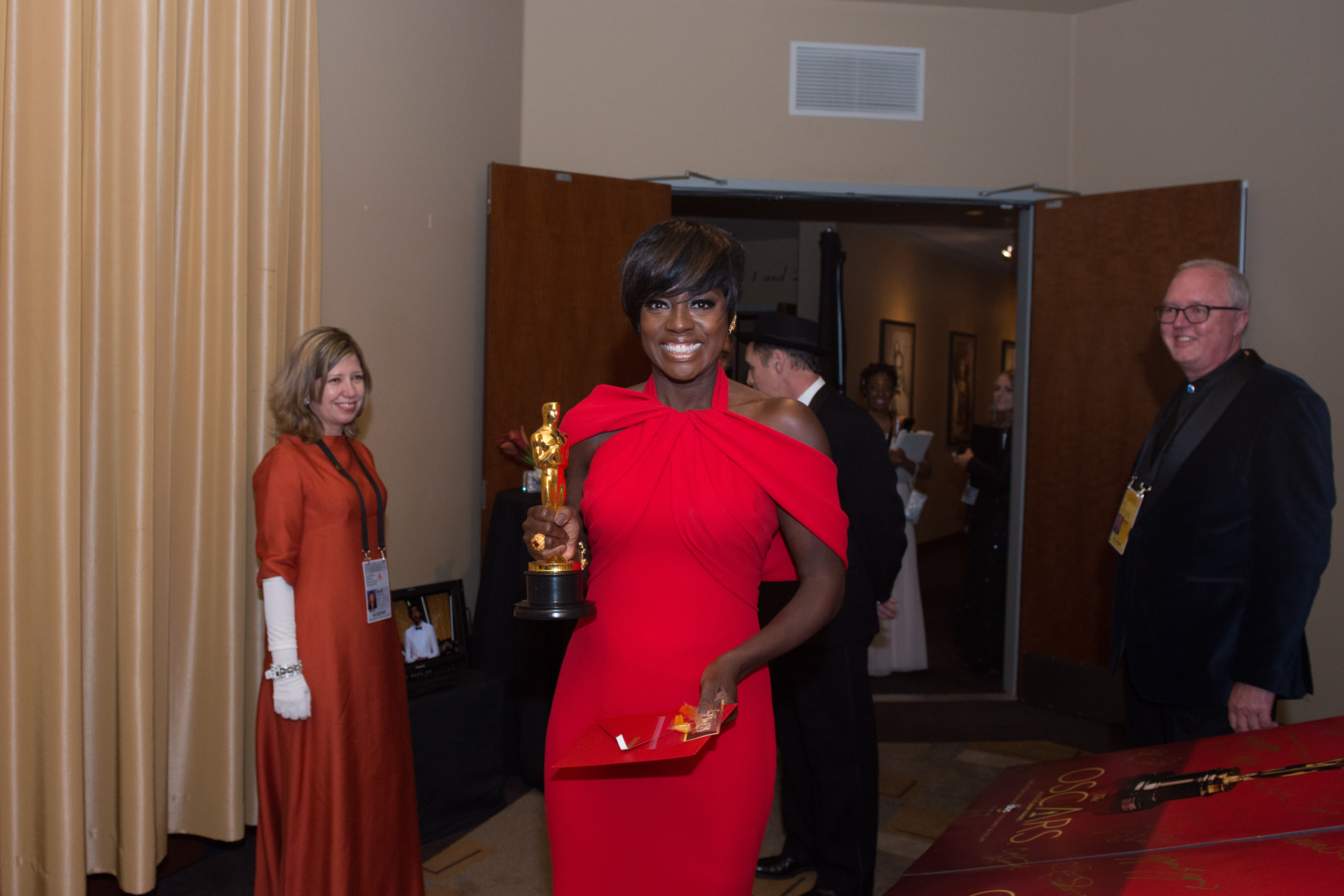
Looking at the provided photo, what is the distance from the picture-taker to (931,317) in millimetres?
10078

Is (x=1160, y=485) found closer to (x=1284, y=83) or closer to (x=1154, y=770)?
(x=1154, y=770)

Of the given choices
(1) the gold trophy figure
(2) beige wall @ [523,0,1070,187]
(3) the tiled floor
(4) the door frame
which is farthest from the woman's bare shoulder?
(2) beige wall @ [523,0,1070,187]

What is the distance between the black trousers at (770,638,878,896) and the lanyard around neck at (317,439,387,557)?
1.21 metres

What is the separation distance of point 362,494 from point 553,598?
1199 millimetres

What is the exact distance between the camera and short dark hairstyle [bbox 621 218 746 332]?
1449 millimetres

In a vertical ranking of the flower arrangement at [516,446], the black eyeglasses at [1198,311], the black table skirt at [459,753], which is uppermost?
the black eyeglasses at [1198,311]

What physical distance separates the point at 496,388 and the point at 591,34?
6.03 ft

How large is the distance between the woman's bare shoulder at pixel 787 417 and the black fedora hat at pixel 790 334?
4.33 ft

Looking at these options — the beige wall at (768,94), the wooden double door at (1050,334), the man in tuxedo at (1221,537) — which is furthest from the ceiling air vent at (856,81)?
the man in tuxedo at (1221,537)

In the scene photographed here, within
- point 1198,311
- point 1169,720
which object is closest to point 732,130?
point 1198,311

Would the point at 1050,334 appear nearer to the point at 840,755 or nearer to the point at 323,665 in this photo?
the point at 840,755

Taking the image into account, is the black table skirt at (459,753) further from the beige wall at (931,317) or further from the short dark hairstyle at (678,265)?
the beige wall at (931,317)

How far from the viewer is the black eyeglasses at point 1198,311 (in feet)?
7.61

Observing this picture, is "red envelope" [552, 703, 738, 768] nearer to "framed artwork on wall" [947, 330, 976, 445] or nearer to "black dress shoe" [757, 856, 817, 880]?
"black dress shoe" [757, 856, 817, 880]
